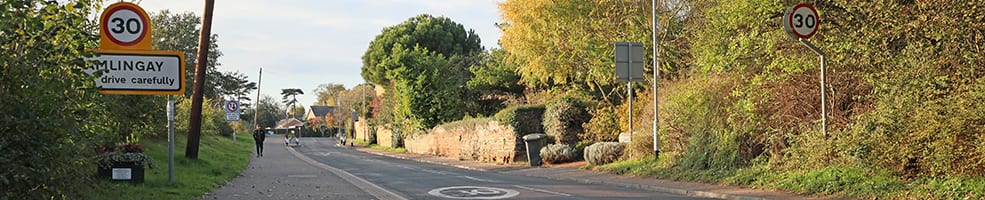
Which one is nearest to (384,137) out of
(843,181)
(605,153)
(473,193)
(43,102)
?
(605,153)

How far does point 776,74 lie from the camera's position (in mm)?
17078

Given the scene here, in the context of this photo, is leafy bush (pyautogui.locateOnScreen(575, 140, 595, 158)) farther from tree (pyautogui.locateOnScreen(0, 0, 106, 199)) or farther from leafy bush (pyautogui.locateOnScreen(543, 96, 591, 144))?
tree (pyautogui.locateOnScreen(0, 0, 106, 199))

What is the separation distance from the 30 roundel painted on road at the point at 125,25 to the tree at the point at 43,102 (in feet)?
2.40

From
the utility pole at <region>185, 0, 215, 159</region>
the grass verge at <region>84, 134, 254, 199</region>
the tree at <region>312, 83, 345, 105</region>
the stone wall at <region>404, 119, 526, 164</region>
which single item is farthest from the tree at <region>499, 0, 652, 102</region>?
the tree at <region>312, 83, 345, 105</region>

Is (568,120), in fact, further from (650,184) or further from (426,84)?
(426,84)

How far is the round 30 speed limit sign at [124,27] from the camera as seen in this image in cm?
874

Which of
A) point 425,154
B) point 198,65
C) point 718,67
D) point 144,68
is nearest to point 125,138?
point 198,65

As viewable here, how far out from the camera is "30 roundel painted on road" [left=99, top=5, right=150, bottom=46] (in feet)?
28.7

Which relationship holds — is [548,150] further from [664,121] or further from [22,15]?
[22,15]

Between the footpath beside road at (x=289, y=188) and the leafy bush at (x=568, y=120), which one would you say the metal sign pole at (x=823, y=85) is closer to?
the footpath beside road at (x=289, y=188)

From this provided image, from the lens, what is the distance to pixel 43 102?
7000 millimetres

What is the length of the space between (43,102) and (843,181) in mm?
12123

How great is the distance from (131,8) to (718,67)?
12.8m

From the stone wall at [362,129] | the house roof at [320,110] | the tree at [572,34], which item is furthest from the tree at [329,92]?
the tree at [572,34]
